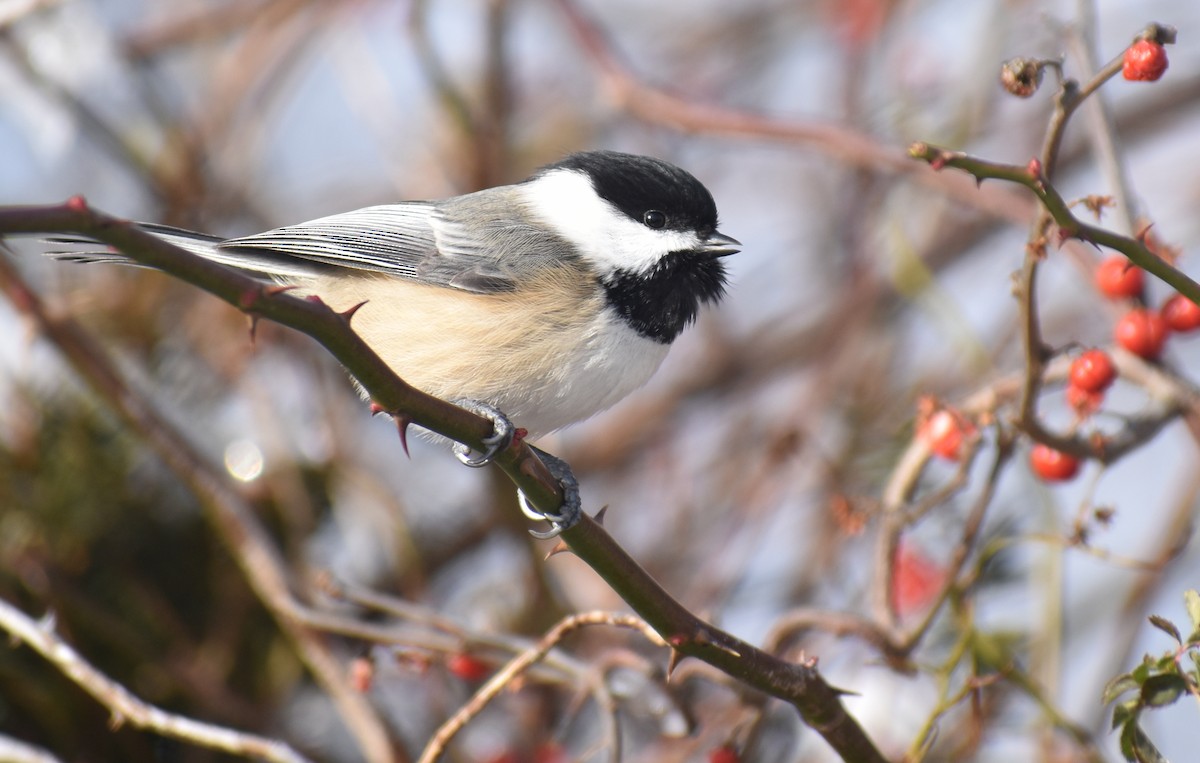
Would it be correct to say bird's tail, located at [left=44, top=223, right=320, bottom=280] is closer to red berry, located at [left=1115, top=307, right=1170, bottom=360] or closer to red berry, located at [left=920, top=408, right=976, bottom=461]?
red berry, located at [left=920, top=408, right=976, bottom=461]

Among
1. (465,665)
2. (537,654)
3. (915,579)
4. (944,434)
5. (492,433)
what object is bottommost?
(537,654)

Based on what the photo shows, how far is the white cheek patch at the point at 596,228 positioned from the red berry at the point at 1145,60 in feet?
2.82

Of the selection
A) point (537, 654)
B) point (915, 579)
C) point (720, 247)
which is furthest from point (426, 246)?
point (915, 579)

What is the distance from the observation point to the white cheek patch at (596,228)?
74.4 inches

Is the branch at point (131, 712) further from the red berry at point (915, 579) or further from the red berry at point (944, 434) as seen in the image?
the red berry at point (915, 579)

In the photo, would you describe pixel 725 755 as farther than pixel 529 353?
No

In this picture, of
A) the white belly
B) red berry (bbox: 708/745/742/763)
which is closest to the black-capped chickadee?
the white belly

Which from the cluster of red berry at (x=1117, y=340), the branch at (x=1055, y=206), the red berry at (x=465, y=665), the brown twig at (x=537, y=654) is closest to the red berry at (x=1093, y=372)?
the cluster of red berry at (x=1117, y=340)

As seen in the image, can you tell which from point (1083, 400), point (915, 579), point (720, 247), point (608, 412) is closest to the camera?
point (1083, 400)

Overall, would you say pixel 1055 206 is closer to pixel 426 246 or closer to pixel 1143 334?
pixel 1143 334

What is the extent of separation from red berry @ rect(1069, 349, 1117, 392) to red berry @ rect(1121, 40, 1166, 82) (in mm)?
466

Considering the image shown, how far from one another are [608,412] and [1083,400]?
1503 millimetres

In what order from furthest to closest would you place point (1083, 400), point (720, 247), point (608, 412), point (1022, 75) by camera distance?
point (608, 412), point (720, 247), point (1083, 400), point (1022, 75)

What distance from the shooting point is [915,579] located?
2295 millimetres
